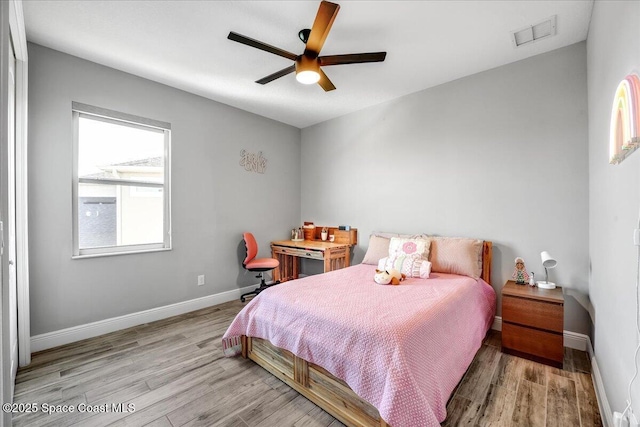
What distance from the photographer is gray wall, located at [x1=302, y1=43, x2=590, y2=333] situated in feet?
8.12

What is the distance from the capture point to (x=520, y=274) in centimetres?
260

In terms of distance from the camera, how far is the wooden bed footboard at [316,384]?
1.57 metres

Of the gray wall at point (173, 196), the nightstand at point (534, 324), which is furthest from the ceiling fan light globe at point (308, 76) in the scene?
the nightstand at point (534, 324)

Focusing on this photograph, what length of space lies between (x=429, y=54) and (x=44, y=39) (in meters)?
3.41

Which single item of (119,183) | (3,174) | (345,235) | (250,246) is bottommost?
(250,246)

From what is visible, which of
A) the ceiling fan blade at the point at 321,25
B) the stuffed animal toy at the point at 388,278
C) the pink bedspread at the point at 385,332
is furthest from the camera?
the stuffed animal toy at the point at 388,278

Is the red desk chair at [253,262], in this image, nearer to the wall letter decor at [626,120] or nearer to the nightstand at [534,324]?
the nightstand at [534,324]

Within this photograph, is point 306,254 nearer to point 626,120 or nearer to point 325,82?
point 325,82

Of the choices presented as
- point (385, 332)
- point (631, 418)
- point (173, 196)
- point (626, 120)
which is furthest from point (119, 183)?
point (631, 418)

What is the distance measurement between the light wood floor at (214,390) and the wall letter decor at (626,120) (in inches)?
61.4

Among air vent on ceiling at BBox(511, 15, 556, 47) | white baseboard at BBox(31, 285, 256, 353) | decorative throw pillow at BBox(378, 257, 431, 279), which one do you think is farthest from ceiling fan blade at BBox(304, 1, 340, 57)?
white baseboard at BBox(31, 285, 256, 353)

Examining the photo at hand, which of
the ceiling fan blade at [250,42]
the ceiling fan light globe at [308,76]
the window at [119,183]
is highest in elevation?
the ceiling fan blade at [250,42]

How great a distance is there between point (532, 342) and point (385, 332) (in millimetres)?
1630

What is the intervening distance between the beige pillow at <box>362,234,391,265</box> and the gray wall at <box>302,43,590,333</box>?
1.18 feet
